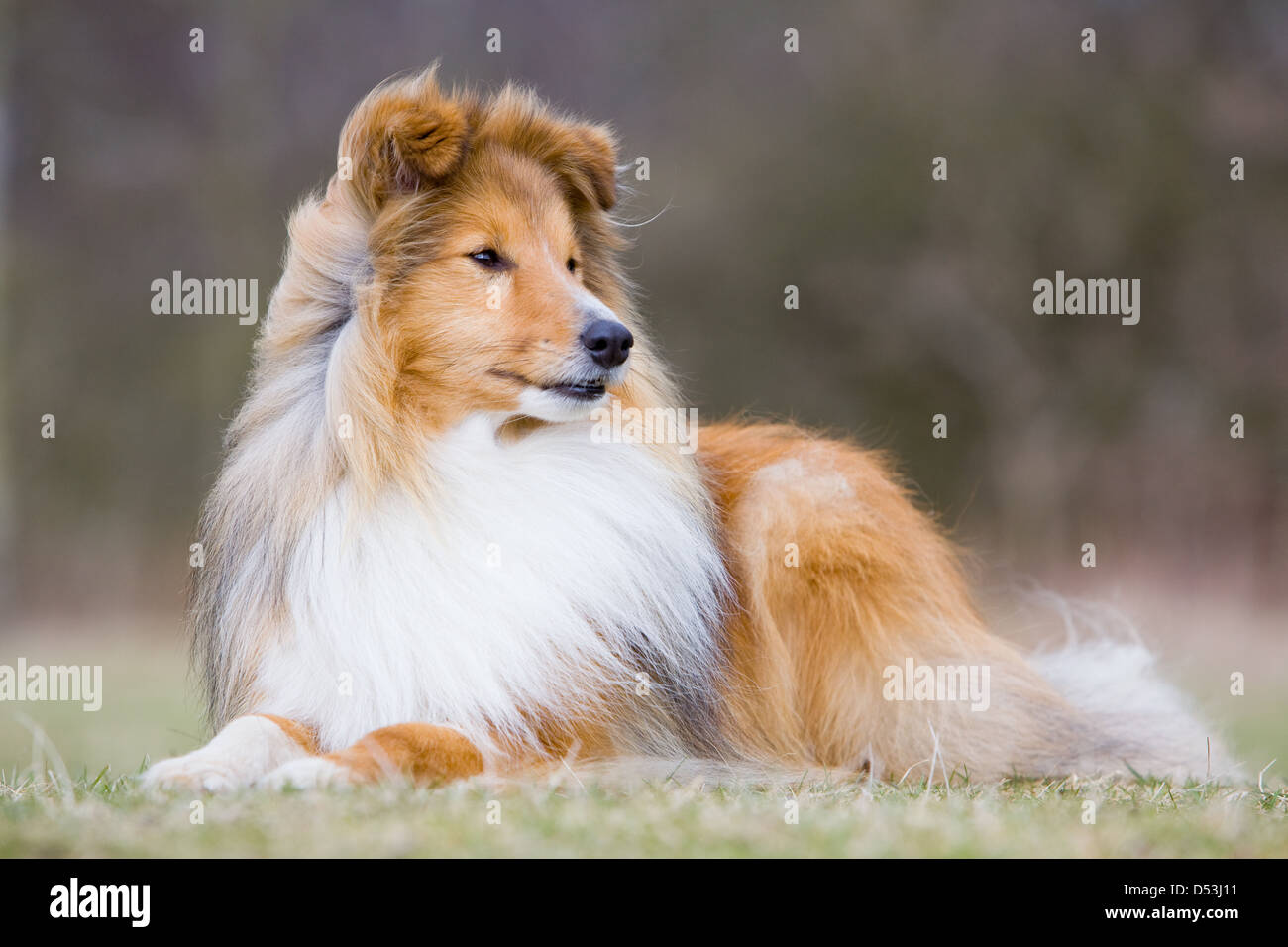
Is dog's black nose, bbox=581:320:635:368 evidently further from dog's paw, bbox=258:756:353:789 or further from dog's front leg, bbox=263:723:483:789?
dog's paw, bbox=258:756:353:789

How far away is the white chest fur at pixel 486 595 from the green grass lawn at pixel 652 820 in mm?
371

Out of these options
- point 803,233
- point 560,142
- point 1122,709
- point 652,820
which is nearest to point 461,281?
point 560,142

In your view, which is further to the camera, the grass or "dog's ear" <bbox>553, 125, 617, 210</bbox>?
"dog's ear" <bbox>553, 125, 617, 210</bbox>

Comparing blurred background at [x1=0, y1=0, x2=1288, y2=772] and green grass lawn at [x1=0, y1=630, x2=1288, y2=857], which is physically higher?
blurred background at [x1=0, y1=0, x2=1288, y2=772]

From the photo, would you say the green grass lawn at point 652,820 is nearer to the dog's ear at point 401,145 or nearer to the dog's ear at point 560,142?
the dog's ear at point 401,145

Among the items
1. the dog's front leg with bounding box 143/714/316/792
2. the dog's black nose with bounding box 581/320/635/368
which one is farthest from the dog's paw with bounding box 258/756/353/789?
the dog's black nose with bounding box 581/320/635/368

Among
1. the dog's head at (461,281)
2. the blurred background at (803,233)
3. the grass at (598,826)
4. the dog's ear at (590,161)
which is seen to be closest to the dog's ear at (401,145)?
the dog's head at (461,281)

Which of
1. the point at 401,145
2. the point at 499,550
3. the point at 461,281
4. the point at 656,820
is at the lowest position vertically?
the point at 656,820

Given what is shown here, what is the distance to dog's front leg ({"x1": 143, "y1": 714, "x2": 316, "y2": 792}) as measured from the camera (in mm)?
3281

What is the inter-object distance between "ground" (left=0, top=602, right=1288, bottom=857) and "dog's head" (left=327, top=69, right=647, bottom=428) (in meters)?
1.12

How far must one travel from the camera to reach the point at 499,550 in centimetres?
384

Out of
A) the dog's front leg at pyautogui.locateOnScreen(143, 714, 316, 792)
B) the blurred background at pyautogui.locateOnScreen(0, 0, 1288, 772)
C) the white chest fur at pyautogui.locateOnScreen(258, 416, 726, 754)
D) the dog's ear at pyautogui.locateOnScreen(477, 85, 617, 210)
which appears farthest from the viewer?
the blurred background at pyautogui.locateOnScreen(0, 0, 1288, 772)

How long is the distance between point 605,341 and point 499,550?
68 centimetres

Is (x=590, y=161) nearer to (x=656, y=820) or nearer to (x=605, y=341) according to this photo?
(x=605, y=341)
